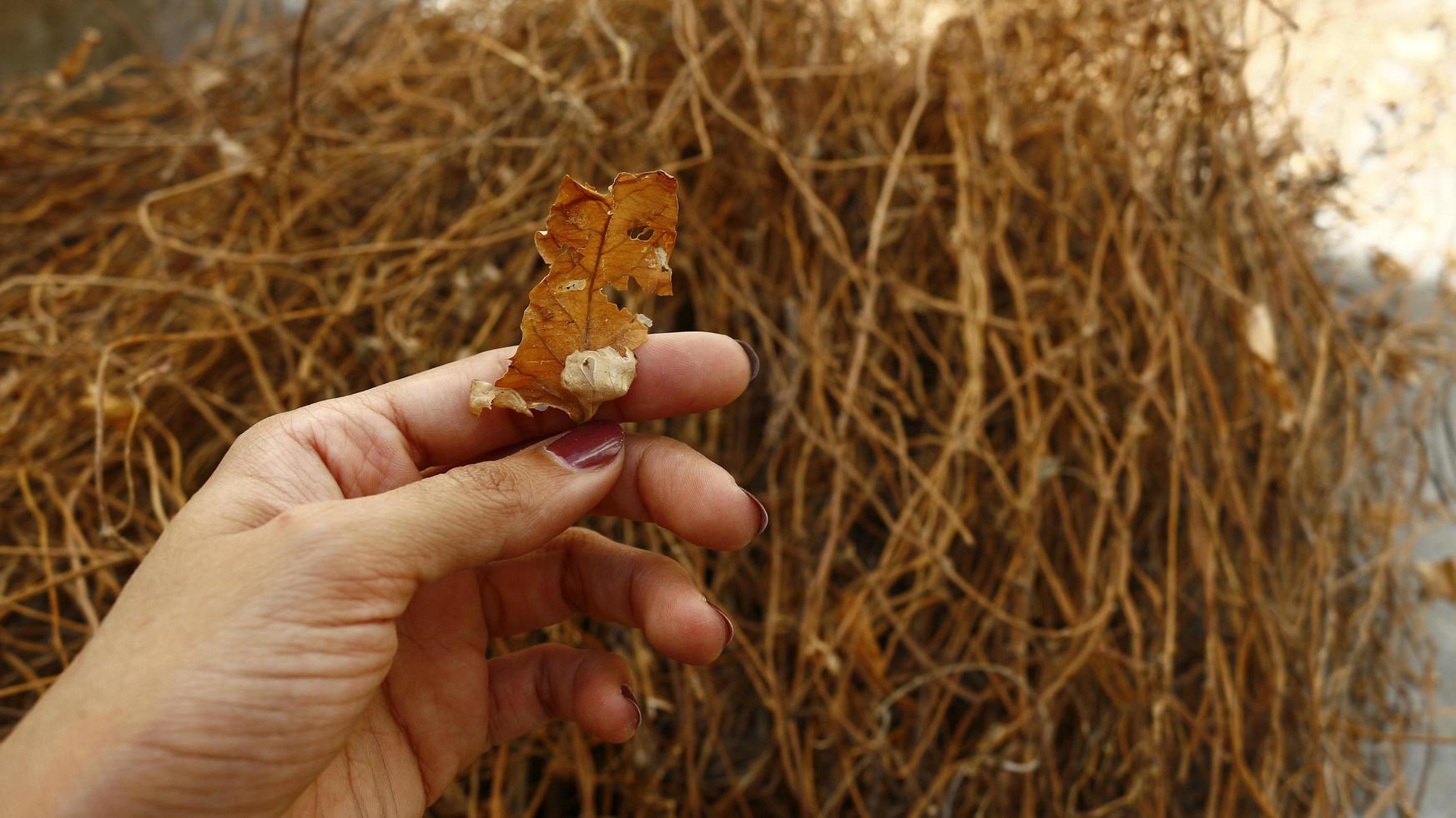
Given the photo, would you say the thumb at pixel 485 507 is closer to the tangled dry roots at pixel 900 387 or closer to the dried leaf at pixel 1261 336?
the tangled dry roots at pixel 900 387

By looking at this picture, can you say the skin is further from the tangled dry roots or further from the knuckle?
the tangled dry roots

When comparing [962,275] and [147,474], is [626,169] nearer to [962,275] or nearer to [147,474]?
[962,275]

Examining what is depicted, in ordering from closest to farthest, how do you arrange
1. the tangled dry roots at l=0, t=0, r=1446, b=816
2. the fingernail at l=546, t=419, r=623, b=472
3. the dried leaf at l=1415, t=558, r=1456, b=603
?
1. the fingernail at l=546, t=419, r=623, b=472
2. the tangled dry roots at l=0, t=0, r=1446, b=816
3. the dried leaf at l=1415, t=558, r=1456, b=603

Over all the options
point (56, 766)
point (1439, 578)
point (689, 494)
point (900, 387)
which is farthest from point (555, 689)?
point (1439, 578)

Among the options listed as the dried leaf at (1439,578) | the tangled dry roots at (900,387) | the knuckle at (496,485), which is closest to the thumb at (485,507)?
the knuckle at (496,485)

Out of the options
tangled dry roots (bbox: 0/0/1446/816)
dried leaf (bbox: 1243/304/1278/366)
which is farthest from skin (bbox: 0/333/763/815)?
dried leaf (bbox: 1243/304/1278/366)

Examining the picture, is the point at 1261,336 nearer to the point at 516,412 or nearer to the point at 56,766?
the point at 516,412

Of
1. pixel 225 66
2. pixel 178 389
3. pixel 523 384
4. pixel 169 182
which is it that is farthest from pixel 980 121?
pixel 225 66
